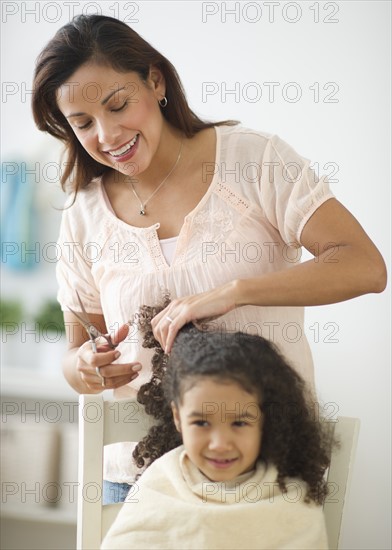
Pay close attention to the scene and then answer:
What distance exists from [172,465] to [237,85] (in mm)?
1214

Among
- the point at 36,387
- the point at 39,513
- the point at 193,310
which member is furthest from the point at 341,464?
the point at 39,513

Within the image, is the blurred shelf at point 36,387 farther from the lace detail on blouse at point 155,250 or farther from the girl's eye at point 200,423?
the girl's eye at point 200,423

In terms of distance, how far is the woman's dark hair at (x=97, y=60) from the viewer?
1.30 m

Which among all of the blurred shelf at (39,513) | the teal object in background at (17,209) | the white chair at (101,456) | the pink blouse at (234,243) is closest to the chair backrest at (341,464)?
the white chair at (101,456)

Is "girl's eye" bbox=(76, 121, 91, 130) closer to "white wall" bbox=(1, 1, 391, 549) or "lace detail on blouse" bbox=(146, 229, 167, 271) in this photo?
"lace detail on blouse" bbox=(146, 229, 167, 271)

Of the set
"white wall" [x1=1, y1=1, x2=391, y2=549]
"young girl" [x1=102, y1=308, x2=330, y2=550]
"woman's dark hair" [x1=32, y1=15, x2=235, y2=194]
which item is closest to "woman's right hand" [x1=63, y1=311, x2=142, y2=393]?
"young girl" [x1=102, y1=308, x2=330, y2=550]

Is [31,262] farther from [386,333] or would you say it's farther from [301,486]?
[301,486]

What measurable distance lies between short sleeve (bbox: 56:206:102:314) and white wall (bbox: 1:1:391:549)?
772mm

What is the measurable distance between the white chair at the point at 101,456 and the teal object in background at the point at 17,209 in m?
1.22

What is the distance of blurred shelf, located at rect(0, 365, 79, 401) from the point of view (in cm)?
229

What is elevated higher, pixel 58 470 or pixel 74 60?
pixel 74 60

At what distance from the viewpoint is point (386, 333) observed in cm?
203

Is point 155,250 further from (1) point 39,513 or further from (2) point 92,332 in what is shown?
(1) point 39,513

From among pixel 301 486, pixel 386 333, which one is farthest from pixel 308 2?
pixel 301 486
